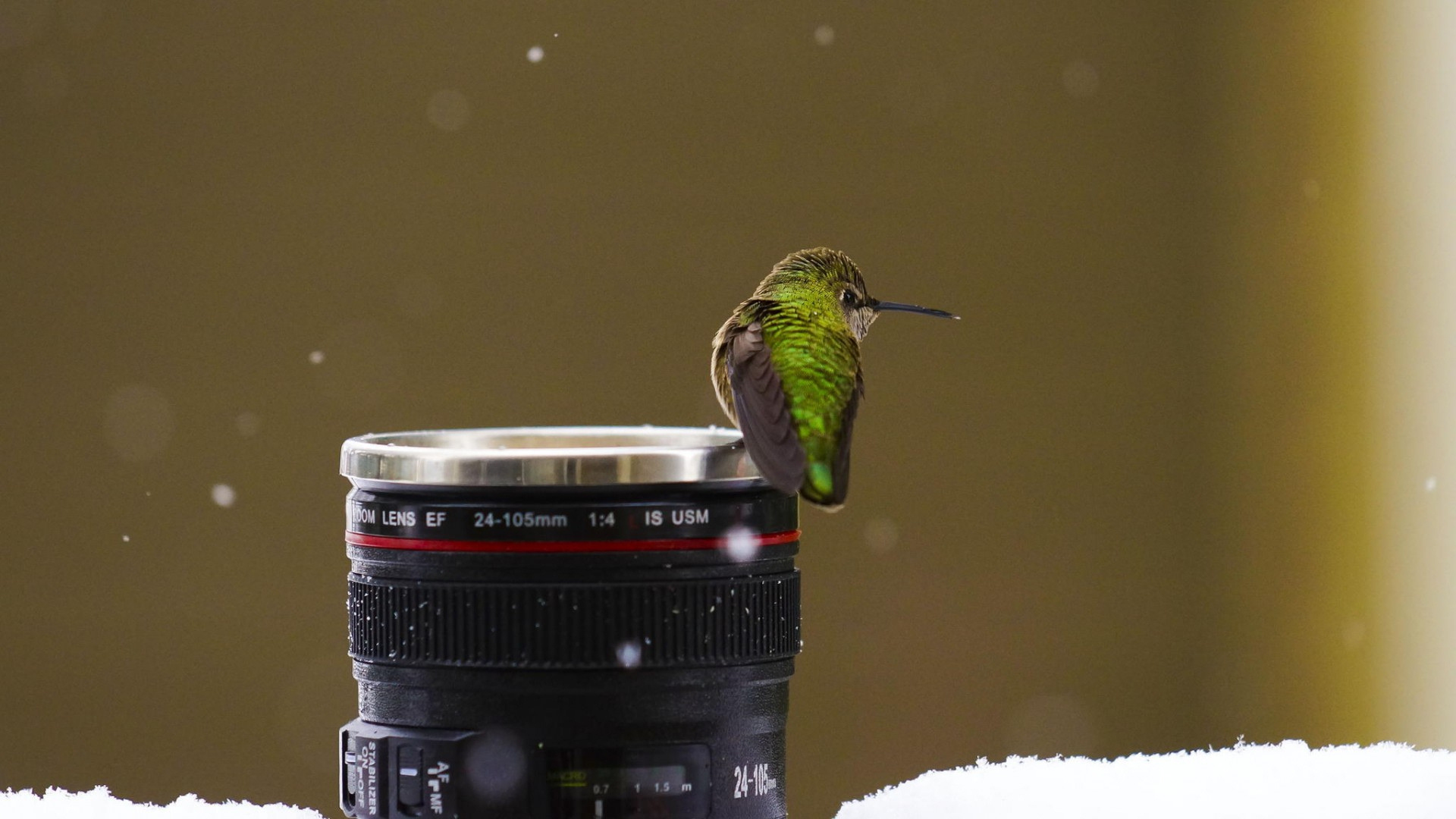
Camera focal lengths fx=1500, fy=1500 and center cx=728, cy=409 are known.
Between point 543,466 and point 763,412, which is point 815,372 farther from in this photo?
point 543,466

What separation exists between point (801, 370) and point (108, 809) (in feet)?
1.33

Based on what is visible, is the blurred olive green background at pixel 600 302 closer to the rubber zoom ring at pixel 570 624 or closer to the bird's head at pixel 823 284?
the bird's head at pixel 823 284

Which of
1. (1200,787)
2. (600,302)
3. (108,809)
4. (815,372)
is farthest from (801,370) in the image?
(600,302)

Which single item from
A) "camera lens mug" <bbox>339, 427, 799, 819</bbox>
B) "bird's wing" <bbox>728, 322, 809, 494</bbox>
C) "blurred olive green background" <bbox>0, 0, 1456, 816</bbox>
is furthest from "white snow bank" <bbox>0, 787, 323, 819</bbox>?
"blurred olive green background" <bbox>0, 0, 1456, 816</bbox>

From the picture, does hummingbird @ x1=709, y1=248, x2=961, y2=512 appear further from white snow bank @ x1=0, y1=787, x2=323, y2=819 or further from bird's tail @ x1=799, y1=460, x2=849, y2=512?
white snow bank @ x1=0, y1=787, x2=323, y2=819

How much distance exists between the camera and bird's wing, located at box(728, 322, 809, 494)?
25.7 inches

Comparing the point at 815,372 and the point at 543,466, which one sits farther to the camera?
the point at 815,372

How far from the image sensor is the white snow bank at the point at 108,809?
0.72 meters

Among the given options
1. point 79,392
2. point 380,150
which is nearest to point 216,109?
point 380,150

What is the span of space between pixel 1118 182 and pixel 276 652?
3.68 ft

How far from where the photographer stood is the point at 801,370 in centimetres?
75

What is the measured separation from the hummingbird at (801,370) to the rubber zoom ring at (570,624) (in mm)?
61

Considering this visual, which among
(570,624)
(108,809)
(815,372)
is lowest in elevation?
(108,809)

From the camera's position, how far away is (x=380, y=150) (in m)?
1.67
